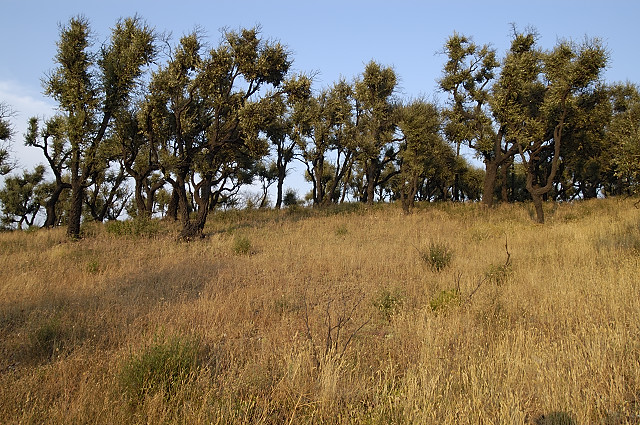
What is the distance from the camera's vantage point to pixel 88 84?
57.8 feet

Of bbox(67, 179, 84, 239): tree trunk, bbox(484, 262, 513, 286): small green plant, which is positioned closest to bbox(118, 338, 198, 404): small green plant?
bbox(484, 262, 513, 286): small green plant

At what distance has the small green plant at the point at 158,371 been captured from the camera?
4.13 meters

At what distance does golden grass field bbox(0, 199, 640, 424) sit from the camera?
386 cm

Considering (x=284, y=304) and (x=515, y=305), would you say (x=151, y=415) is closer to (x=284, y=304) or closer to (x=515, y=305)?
(x=284, y=304)

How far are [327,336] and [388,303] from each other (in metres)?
2.03

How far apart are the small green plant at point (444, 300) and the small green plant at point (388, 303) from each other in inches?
23.2

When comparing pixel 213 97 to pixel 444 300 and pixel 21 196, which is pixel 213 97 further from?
pixel 21 196

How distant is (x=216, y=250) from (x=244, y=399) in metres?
10.2

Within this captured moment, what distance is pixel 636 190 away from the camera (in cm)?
1178

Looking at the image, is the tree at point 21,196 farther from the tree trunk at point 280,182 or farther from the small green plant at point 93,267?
the small green plant at point 93,267

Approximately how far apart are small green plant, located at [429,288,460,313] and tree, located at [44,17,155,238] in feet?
51.6

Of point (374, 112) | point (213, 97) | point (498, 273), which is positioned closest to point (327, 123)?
point (374, 112)

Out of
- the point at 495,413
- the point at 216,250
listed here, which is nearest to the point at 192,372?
the point at 495,413

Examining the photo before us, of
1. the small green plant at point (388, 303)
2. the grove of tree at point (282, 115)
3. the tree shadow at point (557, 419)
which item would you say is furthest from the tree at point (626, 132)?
the tree shadow at point (557, 419)
